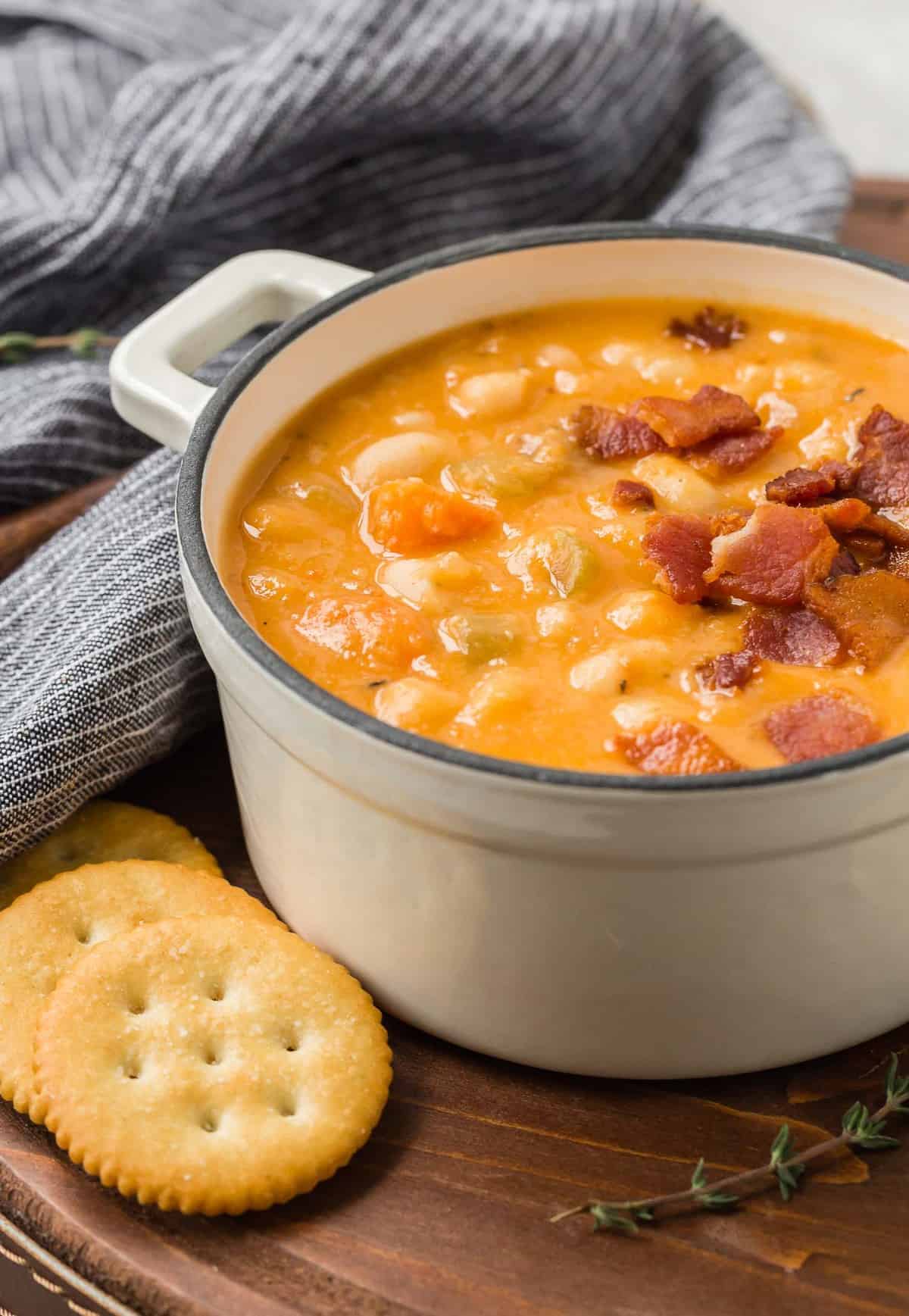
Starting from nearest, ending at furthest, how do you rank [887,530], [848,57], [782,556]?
[782,556], [887,530], [848,57]

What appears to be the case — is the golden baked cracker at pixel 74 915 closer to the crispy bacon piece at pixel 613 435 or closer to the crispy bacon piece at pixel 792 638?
the crispy bacon piece at pixel 792 638

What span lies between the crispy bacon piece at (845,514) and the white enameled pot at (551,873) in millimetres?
589

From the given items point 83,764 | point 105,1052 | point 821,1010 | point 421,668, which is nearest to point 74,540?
point 83,764

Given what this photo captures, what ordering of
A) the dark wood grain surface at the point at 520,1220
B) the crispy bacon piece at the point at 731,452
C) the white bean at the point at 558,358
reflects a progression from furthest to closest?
the white bean at the point at 558,358 → the crispy bacon piece at the point at 731,452 → the dark wood grain surface at the point at 520,1220

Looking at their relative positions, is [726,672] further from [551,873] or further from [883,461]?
[883,461]

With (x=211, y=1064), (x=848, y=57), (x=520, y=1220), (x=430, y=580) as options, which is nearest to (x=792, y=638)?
(x=430, y=580)

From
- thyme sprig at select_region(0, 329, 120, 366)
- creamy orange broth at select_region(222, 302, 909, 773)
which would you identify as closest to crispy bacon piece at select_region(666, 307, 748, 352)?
creamy orange broth at select_region(222, 302, 909, 773)

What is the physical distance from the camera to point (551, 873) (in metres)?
1.72

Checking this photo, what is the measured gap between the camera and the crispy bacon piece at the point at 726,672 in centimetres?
197

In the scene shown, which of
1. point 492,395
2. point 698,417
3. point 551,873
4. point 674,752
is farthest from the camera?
point 492,395

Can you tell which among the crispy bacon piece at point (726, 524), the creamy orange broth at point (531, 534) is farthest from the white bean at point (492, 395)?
the crispy bacon piece at point (726, 524)

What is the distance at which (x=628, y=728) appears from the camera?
1902mm

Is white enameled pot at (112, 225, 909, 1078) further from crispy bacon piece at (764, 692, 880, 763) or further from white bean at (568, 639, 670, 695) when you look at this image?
white bean at (568, 639, 670, 695)

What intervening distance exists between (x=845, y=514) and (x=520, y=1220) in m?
1.06
